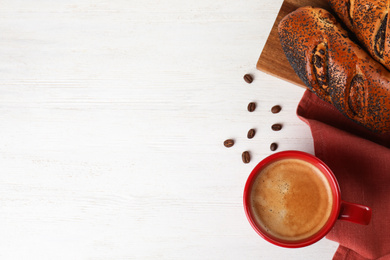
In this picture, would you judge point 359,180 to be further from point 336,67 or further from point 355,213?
point 336,67

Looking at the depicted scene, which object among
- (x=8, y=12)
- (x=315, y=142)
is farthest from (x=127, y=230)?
(x=8, y=12)

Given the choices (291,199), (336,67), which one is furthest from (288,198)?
(336,67)

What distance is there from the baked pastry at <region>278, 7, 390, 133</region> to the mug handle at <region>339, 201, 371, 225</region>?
0.16 metres

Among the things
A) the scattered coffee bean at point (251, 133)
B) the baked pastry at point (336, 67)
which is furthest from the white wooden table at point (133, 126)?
the baked pastry at point (336, 67)

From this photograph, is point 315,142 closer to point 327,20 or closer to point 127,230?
point 327,20

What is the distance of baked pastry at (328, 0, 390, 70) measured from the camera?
2.61ft

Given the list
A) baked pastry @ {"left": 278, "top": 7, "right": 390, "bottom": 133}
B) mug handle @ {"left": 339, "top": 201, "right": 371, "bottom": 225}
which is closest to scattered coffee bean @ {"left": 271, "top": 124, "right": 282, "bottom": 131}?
baked pastry @ {"left": 278, "top": 7, "right": 390, "bottom": 133}

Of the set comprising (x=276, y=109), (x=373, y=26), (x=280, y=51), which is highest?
(x=373, y=26)

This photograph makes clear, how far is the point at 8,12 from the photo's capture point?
3.47 feet

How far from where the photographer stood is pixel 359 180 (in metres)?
0.94

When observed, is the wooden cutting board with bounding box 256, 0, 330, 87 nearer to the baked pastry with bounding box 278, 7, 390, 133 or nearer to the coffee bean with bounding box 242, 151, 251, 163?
the baked pastry with bounding box 278, 7, 390, 133

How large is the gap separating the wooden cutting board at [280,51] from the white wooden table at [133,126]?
0.11 ft

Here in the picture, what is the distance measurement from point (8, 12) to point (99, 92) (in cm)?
31

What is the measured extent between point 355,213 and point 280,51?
15.1 inches
